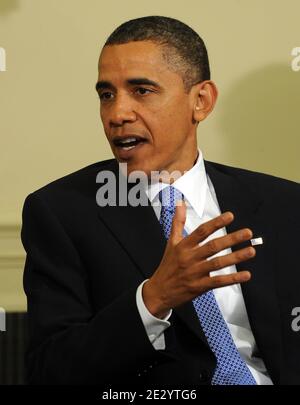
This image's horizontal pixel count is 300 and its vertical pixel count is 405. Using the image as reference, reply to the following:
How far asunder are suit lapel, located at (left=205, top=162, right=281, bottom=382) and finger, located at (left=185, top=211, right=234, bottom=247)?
0.36 m

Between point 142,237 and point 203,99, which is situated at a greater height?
point 203,99

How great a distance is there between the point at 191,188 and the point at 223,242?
43 cm

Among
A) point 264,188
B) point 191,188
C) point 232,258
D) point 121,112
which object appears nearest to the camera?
point 232,258

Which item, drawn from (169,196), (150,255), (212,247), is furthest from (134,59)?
(212,247)

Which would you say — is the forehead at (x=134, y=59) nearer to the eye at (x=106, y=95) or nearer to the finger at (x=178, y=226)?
the eye at (x=106, y=95)

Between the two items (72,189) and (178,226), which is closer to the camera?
(178,226)

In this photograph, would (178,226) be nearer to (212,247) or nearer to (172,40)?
(212,247)

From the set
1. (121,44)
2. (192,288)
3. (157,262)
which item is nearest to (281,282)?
(157,262)

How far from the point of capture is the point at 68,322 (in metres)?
1.71

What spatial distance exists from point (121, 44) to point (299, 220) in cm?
52

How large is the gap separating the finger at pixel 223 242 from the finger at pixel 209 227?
0.05 feet

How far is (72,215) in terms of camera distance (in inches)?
72.2

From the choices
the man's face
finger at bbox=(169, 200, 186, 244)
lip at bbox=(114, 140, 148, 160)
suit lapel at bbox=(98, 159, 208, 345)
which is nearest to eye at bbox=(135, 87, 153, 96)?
the man's face

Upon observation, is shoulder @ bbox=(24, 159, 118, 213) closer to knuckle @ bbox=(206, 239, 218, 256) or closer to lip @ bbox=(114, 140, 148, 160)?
lip @ bbox=(114, 140, 148, 160)
